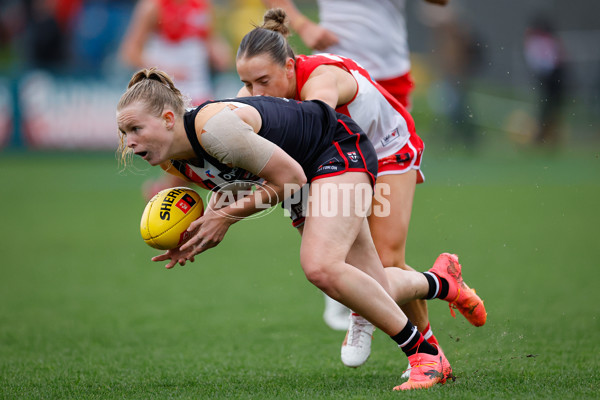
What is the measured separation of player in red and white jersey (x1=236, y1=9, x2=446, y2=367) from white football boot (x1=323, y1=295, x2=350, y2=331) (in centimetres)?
85

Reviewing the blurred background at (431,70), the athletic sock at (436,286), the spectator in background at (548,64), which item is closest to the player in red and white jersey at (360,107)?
the athletic sock at (436,286)

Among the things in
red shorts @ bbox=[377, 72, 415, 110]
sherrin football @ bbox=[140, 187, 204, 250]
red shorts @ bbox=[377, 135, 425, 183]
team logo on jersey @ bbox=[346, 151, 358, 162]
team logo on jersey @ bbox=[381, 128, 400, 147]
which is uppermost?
red shorts @ bbox=[377, 72, 415, 110]

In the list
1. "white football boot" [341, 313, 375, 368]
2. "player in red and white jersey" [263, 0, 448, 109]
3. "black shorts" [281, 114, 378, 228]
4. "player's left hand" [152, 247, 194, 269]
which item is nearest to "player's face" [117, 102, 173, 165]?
"player's left hand" [152, 247, 194, 269]

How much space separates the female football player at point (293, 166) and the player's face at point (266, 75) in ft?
1.10

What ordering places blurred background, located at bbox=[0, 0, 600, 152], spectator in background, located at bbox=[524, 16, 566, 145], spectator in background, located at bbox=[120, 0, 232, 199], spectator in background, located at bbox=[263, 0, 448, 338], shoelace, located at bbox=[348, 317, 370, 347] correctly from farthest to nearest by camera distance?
spectator in background, located at bbox=[524, 16, 566, 145] < blurred background, located at bbox=[0, 0, 600, 152] < spectator in background, located at bbox=[120, 0, 232, 199] < spectator in background, located at bbox=[263, 0, 448, 338] < shoelace, located at bbox=[348, 317, 370, 347]

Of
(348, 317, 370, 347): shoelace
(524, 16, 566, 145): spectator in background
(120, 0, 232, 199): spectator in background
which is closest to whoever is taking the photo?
(348, 317, 370, 347): shoelace

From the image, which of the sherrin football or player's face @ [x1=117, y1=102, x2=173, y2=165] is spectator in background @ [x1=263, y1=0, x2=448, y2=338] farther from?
player's face @ [x1=117, y1=102, x2=173, y2=165]

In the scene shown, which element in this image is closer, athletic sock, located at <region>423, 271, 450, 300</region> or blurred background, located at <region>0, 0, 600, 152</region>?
athletic sock, located at <region>423, 271, 450, 300</region>

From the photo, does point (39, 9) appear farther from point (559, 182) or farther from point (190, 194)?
point (190, 194)

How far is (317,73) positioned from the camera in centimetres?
442

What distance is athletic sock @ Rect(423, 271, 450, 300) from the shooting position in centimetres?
450

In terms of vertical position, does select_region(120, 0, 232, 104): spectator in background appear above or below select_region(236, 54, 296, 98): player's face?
below

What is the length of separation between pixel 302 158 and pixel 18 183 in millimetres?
9854

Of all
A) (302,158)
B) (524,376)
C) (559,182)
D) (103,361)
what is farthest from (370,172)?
(559,182)
